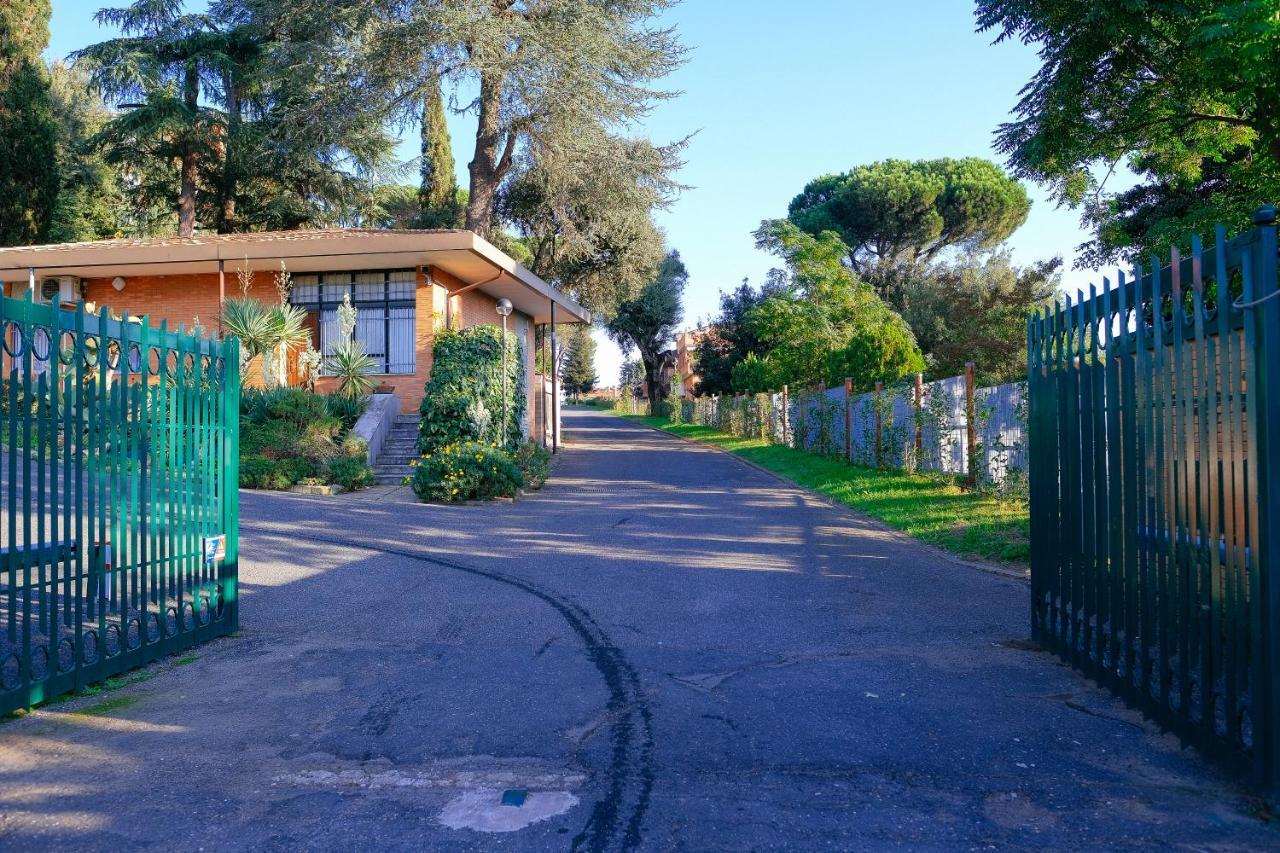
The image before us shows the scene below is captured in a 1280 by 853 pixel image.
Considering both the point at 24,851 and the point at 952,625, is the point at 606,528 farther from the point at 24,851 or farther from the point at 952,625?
the point at 24,851

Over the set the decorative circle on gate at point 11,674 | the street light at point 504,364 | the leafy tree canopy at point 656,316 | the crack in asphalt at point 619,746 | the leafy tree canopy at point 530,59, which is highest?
the leafy tree canopy at point 530,59

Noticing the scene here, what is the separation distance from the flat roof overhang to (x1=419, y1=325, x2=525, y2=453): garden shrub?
9.02 ft

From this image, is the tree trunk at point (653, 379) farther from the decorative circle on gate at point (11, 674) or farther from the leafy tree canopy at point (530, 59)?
the decorative circle on gate at point (11, 674)

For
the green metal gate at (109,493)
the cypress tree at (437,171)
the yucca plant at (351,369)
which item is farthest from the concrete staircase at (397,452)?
the cypress tree at (437,171)

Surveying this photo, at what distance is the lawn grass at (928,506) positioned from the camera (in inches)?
395

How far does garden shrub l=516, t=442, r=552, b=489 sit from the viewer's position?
55.7ft

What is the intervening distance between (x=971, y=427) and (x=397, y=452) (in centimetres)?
1086

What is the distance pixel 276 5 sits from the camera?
2378 centimetres

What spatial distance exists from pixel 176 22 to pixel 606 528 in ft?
82.9

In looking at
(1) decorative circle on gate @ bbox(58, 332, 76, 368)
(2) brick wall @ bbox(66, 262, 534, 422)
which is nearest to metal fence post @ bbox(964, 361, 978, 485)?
(1) decorative circle on gate @ bbox(58, 332, 76, 368)

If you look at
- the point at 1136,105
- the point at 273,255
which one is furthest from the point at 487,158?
the point at 1136,105

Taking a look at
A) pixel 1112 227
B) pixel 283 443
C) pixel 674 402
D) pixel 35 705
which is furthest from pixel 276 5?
pixel 674 402

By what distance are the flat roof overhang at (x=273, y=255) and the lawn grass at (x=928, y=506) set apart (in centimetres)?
849

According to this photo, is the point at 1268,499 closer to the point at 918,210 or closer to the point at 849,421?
the point at 849,421
